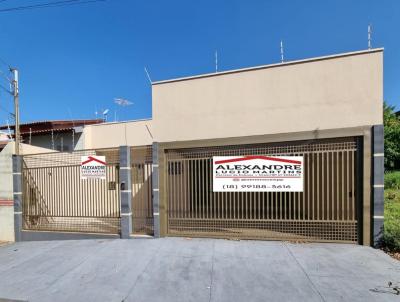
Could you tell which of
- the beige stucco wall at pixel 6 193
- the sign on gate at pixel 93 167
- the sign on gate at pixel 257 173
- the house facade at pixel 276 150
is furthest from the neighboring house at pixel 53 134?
the sign on gate at pixel 257 173

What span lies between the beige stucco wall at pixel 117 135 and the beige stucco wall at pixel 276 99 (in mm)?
3016

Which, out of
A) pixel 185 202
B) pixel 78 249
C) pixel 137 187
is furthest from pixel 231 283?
pixel 137 187

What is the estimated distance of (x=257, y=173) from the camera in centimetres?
691

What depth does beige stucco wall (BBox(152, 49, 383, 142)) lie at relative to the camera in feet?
25.1

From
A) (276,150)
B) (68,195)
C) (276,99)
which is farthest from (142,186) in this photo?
(276,99)

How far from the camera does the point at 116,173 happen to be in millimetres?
7910

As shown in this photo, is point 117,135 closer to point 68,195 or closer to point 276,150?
point 68,195

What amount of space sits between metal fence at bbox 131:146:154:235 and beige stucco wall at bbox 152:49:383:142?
6.27 feet

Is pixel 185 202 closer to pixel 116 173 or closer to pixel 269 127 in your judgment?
pixel 116 173

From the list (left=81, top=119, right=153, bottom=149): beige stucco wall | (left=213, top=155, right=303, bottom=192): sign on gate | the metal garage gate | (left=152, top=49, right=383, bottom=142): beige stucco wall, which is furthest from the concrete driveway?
(left=81, top=119, right=153, bottom=149): beige stucco wall

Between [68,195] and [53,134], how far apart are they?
24.3ft

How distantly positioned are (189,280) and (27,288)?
296 centimetres

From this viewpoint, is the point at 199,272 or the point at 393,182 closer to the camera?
the point at 199,272

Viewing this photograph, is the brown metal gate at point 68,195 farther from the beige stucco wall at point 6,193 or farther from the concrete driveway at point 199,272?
the concrete driveway at point 199,272
